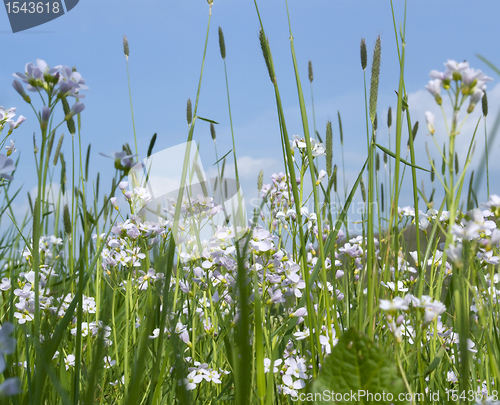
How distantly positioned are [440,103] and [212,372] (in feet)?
3.59

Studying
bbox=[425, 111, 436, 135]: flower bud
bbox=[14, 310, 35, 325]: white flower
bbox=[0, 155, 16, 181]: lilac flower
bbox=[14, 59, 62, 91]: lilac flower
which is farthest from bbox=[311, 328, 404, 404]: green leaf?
bbox=[14, 310, 35, 325]: white flower

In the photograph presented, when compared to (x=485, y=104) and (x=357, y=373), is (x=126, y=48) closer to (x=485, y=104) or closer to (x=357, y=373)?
(x=485, y=104)

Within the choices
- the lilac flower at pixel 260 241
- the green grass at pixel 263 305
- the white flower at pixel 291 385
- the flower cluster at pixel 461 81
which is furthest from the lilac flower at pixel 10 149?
the flower cluster at pixel 461 81

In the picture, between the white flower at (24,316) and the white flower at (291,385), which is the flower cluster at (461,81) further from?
the white flower at (24,316)

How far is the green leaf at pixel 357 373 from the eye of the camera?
32.5 inches

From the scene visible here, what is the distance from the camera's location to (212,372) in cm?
137

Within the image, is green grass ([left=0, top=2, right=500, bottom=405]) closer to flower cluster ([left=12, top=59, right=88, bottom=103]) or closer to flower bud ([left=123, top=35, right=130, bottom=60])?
flower cluster ([left=12, top=59, right=88, bottom=103])

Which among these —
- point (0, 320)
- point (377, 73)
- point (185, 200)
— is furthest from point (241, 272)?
point (0, 320)

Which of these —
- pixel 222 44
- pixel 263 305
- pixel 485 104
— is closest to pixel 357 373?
pixel 263 305

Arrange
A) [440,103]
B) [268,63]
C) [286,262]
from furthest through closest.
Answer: [286,262] → [268,63] → [440,103]

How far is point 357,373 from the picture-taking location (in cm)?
85

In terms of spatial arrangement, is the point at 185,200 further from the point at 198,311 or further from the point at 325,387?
the point at 325,387

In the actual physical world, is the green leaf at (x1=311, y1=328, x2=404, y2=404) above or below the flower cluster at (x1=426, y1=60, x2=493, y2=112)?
below

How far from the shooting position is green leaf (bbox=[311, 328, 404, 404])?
2.71ft
